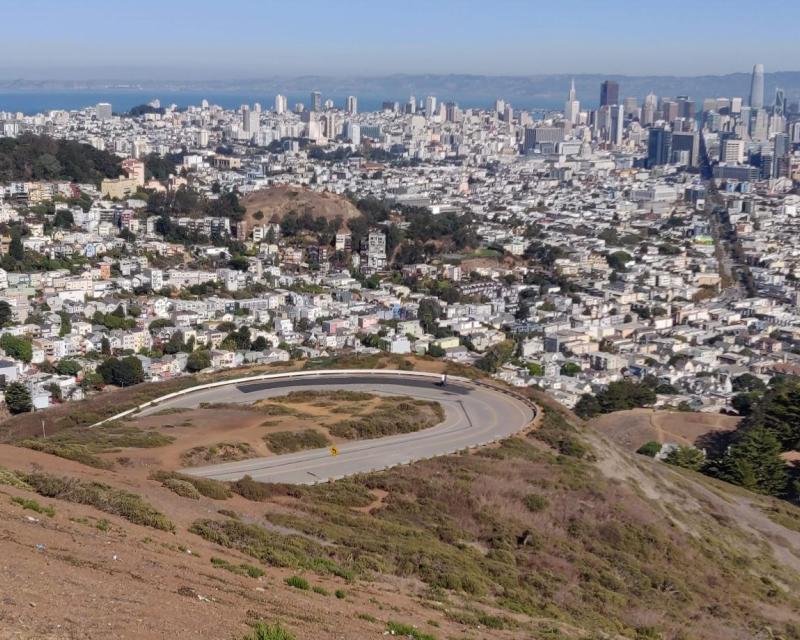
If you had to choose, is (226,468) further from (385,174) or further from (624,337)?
(385,174)

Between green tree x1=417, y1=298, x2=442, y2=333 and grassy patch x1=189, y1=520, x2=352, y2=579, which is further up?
grassy patch x1=189, y1=520, x2=352, y2=579

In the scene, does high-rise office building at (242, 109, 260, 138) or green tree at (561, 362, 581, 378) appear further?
high-rise office building at (242, 109, 260, 138)

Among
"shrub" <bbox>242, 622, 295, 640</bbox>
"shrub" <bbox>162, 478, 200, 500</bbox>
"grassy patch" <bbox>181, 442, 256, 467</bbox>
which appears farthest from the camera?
"grassy patch" <bbox>181, 442, 256, 467</bbox>

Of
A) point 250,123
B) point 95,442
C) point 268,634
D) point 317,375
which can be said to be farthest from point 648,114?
point 268,634

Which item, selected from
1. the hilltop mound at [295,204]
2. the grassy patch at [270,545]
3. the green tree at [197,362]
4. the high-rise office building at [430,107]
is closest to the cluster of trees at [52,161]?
the hilltop mound at [295,204]

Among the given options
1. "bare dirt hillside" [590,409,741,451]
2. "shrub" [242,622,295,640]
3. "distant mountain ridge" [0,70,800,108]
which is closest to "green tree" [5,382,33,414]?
"bare dirt hillside" [590,409,741,451]

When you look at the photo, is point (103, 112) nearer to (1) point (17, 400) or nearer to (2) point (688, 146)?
(2) point (688, 146)

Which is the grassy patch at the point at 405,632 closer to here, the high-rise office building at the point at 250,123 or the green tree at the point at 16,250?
the green tree at the point at 16,250

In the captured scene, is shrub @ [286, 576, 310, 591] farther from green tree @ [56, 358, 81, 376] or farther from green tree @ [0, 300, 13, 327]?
green tree @ [0, 300, 13, 327]
